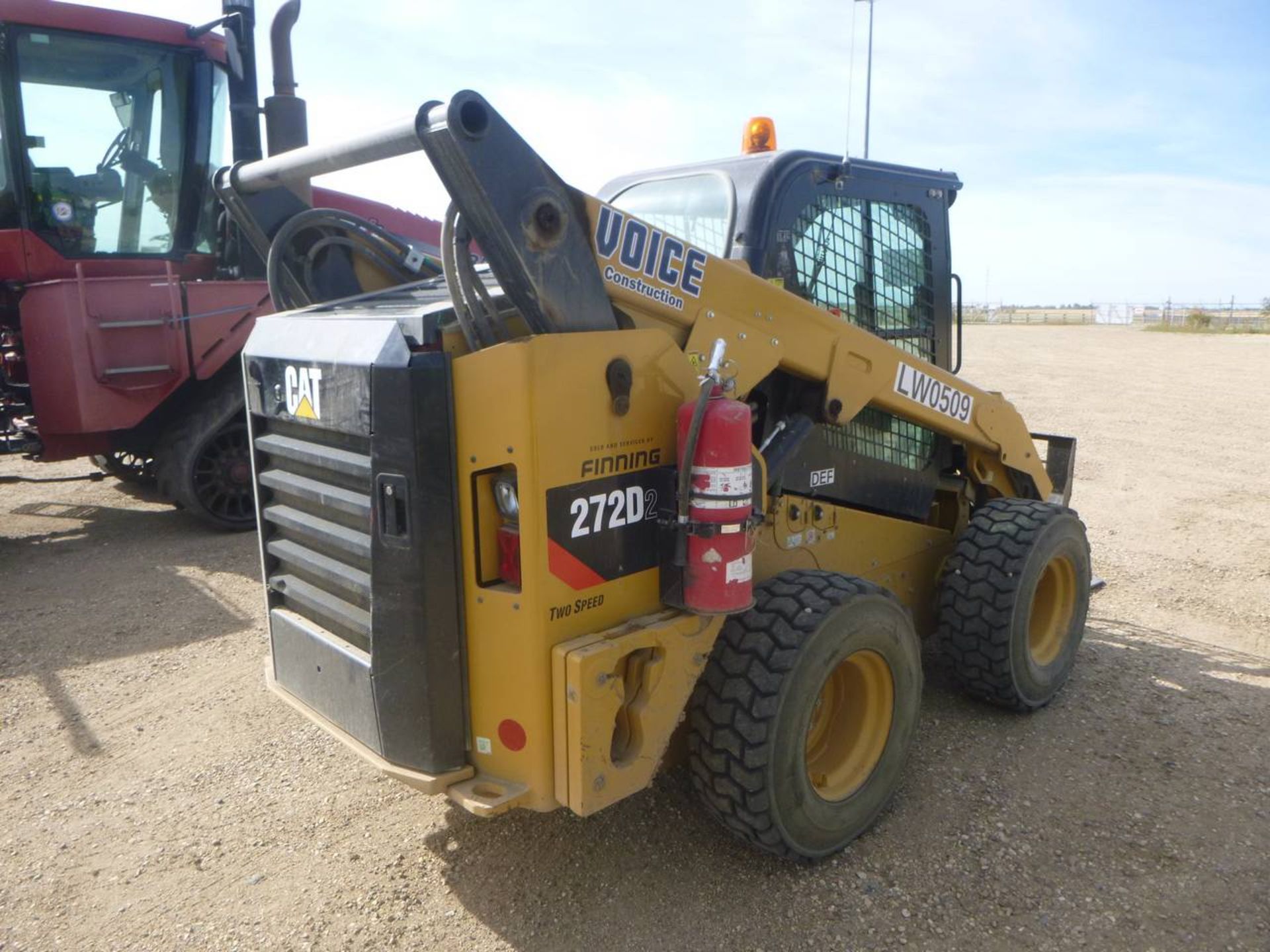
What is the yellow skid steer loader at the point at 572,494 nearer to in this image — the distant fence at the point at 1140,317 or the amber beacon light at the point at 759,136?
the amber beacon light at the point at 759,136

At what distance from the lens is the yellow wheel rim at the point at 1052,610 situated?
3.96m

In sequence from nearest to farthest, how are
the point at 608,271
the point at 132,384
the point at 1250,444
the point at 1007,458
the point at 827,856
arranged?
the point at 608,271 → the point at 827,856 → the point at 1007,458 → the point at 132,384 → the point at 1250,444

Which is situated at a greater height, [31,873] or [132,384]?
[132,384]

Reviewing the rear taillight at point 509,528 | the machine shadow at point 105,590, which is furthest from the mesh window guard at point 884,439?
the machine shadow at point 105,590

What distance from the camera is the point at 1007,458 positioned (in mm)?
4145

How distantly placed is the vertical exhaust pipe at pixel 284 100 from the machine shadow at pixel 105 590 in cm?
244

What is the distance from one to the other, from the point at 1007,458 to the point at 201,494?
5176 millimetres

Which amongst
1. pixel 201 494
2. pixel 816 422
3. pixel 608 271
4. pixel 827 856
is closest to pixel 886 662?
pixel 827 856

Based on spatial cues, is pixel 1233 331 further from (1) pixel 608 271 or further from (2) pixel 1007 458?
(1) pixel 608 271

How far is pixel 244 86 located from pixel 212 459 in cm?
280

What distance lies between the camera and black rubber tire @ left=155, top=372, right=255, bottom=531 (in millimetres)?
6445

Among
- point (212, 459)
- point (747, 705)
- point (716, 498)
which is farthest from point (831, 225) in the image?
point (212, 459)

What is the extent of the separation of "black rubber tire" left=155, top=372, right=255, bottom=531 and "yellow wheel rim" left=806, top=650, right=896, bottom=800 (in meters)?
4.77

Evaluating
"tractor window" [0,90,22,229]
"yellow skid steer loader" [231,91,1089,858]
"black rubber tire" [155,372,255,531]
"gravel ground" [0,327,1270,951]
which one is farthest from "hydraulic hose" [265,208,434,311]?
"tractor window" [0,90,22,229]
